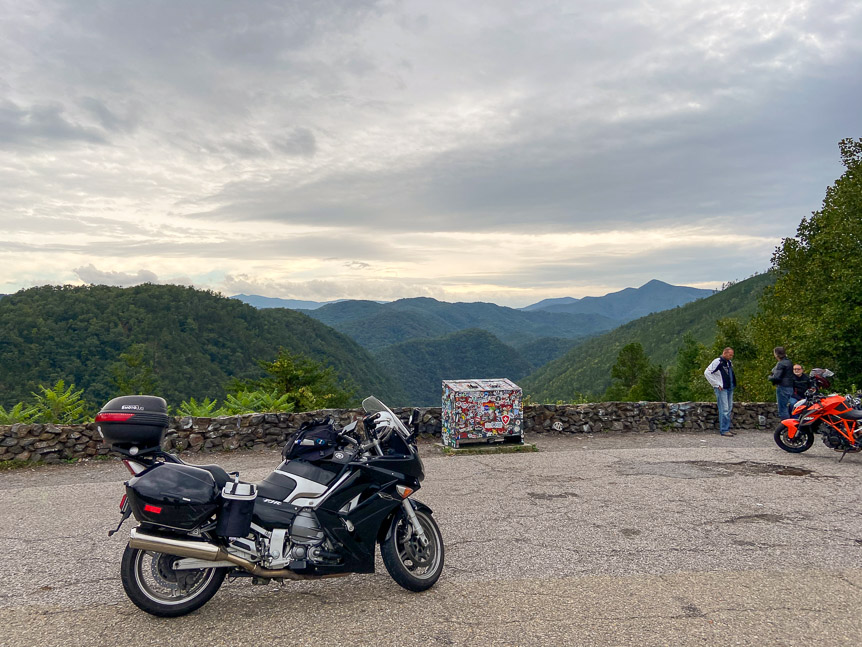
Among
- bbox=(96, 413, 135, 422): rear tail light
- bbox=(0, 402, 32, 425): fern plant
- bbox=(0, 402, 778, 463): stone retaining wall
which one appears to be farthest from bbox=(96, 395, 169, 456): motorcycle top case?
bbox=(0, 402, 32, 425): fern plant

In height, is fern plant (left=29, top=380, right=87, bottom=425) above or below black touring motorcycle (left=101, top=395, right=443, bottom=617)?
below

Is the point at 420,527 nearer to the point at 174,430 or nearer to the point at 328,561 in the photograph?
the point at 328,561

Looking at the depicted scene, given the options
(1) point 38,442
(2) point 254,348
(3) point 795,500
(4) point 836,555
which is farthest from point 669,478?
(2) point 254,348

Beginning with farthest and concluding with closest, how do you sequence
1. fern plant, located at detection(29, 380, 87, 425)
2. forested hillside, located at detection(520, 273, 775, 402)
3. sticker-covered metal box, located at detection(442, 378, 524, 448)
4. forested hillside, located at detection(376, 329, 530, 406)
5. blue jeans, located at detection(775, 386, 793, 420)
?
forested hillside, located at detection(376, 329, 530, 406), forested hillside, located at detection(520, 273, 775, 402), fern plant, located at detection(29, 380, 87, 425), blue jeans, located at detection(775, 386, 793, 420), sticker-covered metal box, located at detection(442, 378, 524, 448)

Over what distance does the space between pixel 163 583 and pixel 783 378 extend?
1128 centimetres

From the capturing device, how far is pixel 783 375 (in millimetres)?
11227

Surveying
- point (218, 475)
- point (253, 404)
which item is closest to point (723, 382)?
point (253, 404)

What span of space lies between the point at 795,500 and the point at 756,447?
3858mm

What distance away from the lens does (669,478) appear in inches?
305

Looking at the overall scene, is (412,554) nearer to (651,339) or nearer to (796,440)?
(796,440)

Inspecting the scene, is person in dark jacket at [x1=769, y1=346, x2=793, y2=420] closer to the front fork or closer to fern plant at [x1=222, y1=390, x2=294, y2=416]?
the front fork

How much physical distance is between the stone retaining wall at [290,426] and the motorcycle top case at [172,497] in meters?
4.22

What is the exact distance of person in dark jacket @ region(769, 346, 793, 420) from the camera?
36.7 feet

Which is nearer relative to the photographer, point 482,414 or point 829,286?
point 482,414
